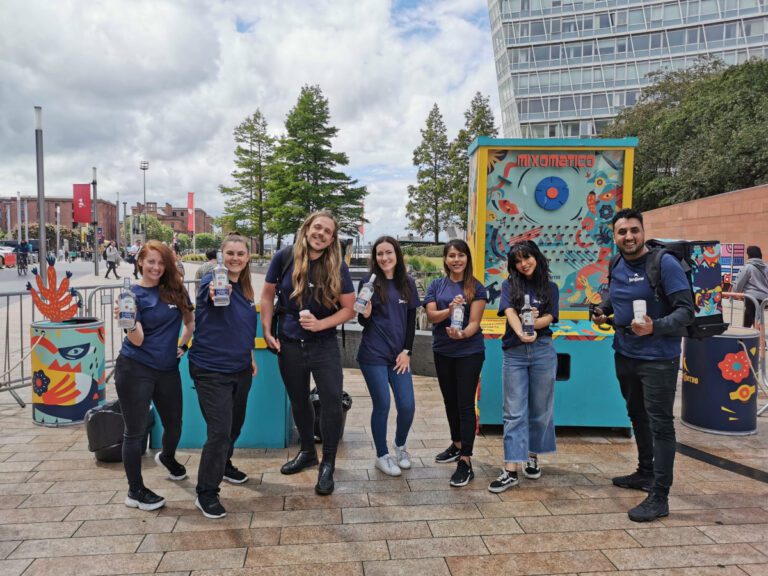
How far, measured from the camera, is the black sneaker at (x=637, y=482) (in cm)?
386

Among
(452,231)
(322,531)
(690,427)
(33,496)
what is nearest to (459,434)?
(322,531)

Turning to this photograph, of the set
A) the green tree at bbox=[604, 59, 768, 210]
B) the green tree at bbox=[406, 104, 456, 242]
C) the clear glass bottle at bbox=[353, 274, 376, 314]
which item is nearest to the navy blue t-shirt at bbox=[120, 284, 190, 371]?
the clear glass bottle at bbox=[353, 274, 376, 314]

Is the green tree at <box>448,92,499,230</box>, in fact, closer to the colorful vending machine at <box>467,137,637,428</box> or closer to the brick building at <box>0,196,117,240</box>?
the colorful vending machine at <box>467,137,637,428</box>

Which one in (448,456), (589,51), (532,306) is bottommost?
(448,456)

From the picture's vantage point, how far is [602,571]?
2830 mm

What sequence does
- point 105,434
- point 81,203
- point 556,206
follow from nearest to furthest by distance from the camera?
1. point 105,434
2. point 556,206
3. point 81,203

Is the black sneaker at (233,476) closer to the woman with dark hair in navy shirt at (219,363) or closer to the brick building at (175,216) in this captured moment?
the woman with dark hair in navy shirt at (219,363)

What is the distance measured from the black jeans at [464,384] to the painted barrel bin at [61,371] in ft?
11.3

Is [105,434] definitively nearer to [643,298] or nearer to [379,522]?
[379,522]

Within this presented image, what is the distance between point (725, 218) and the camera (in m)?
23.9

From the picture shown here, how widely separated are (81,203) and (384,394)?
91.4 ft

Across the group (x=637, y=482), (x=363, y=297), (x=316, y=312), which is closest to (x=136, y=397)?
(x=316, y=312)

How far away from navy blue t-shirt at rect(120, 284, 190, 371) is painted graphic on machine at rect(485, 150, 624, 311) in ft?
10.1

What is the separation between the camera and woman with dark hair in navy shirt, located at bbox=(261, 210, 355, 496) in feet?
12.3
